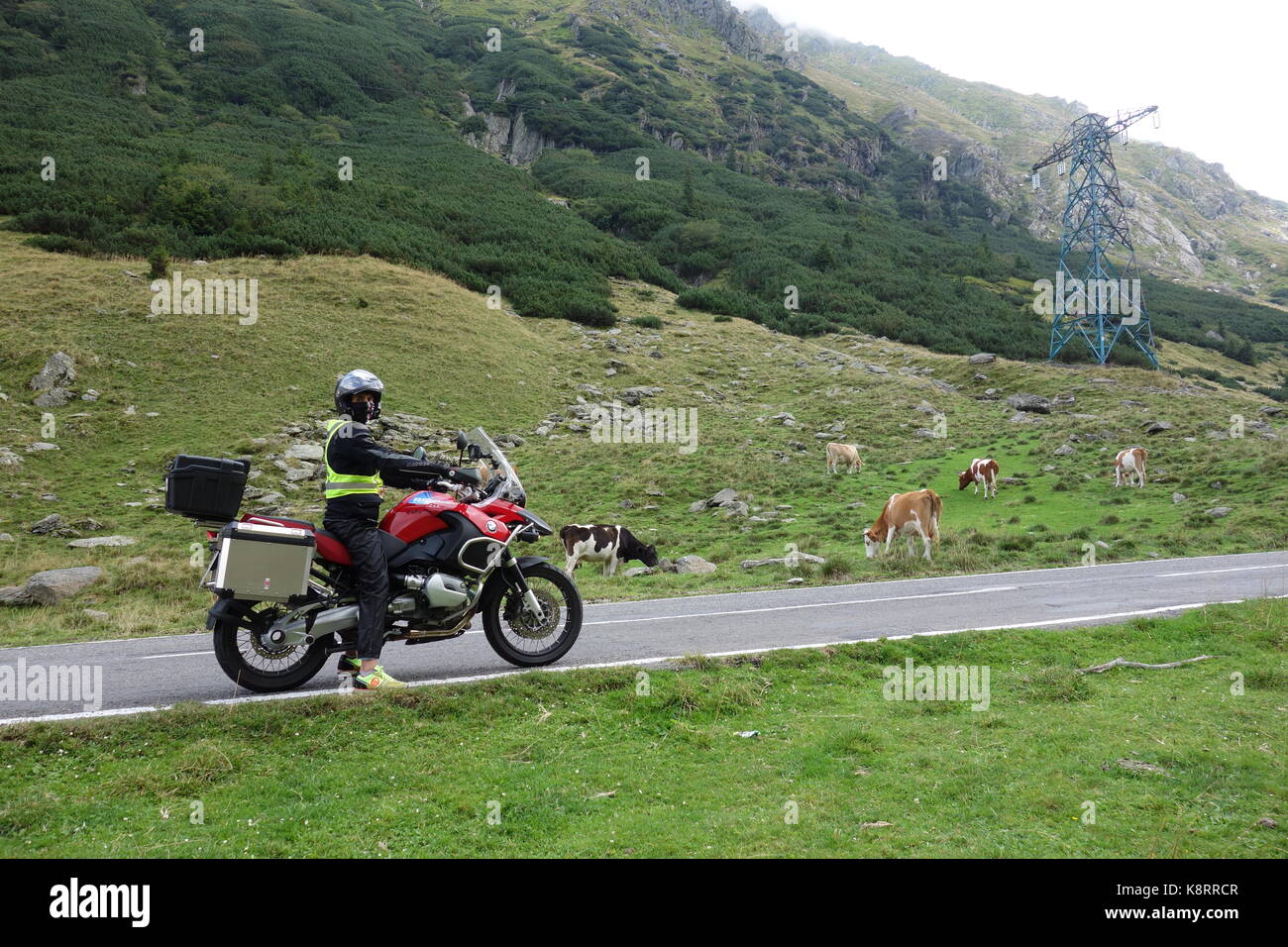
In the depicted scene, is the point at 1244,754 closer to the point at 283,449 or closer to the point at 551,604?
the point at 551,604

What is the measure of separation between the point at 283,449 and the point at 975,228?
117086 millimetres

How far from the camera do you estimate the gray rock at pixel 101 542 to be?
18.9 metres

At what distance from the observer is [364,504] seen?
688 centimetres

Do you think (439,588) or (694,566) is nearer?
(439,588)

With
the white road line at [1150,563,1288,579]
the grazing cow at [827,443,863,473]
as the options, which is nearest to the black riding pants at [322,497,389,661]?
the white road line at [1150,563,1288,579]

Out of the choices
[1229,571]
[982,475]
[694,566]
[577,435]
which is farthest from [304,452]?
[1229,571]

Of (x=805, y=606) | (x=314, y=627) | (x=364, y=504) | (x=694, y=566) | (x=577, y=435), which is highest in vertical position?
(x=577, y=435)

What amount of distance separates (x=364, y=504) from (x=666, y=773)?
3426 mm

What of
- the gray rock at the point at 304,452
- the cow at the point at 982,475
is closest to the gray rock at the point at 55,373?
the gray rock at the point at 304,452

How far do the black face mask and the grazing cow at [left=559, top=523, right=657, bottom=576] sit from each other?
37.2 feet

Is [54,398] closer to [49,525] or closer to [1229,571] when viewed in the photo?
[49,525]

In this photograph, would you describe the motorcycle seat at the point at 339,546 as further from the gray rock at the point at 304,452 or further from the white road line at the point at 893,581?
the gray rock at the point at 304,452

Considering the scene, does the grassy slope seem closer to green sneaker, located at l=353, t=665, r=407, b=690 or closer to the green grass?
green sneaker, located at l=353, t=665, r=407, b=690

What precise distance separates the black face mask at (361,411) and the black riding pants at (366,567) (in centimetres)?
75
